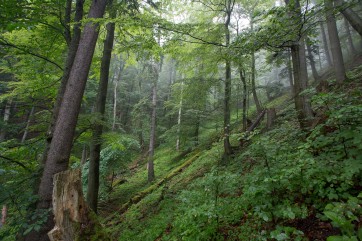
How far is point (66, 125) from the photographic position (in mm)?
3910

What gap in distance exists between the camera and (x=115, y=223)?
7.56 m

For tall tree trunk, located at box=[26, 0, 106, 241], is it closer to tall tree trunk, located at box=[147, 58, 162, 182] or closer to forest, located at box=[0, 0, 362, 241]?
forest, located at box=[0, 0, 362, 241]

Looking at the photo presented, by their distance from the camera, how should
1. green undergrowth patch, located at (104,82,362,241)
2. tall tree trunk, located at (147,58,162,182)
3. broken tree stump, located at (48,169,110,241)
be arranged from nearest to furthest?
green undergrowth patch, located at (104,82,362,241) < broken tree stump, located at (48,169,110,241) < tall tree trunk, located at (147,58,162,182)

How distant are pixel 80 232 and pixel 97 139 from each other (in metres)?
3.25

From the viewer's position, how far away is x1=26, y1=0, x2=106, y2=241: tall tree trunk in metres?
3.62

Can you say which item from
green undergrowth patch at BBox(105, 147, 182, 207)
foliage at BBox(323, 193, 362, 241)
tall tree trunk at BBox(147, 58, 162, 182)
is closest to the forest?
foliage at BBox(323, 193, 362, 241)

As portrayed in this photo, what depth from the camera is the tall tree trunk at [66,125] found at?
11.9 ft

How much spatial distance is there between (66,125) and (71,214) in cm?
173

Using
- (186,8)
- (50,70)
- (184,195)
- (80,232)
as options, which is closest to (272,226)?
(184,195)

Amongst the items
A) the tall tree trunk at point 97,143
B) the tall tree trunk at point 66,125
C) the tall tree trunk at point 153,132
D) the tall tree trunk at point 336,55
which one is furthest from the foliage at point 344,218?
the tall tree trunk at point 153,132

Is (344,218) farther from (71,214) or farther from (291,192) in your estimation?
(71,214)

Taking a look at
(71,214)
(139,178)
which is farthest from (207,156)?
(71,214)

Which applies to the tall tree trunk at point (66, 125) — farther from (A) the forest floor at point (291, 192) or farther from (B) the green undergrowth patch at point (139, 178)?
(B) the green undergrowth patch at point (139, 178)

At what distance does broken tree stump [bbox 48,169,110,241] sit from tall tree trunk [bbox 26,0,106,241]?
0.91 meters
